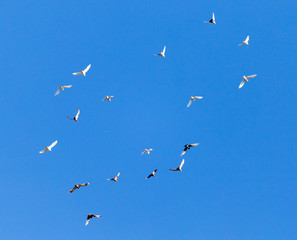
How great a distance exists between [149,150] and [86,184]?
21460 mm

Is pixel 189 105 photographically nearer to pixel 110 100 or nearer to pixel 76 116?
pixel 110 100

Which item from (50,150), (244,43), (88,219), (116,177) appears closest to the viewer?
(50,150)

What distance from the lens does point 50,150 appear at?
65.2 meters

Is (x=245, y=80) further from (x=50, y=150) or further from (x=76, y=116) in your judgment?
(x=50, y=150)

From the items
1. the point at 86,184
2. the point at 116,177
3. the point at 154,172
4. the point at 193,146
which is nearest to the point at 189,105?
the point at 193,146

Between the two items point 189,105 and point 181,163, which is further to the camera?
point 189,105

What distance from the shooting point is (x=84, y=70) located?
7569 cm

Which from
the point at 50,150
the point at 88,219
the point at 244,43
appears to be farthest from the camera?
the point at 244,43

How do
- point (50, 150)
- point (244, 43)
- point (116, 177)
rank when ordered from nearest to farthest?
point (50, 150)
point (116, 177)
point (244, 43)

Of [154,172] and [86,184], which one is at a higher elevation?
[154,172]

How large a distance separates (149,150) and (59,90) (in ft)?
84.1

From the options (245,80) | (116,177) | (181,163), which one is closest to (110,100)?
(116,177)

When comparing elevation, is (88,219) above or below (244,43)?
below

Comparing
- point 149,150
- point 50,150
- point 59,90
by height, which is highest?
point 59,90
